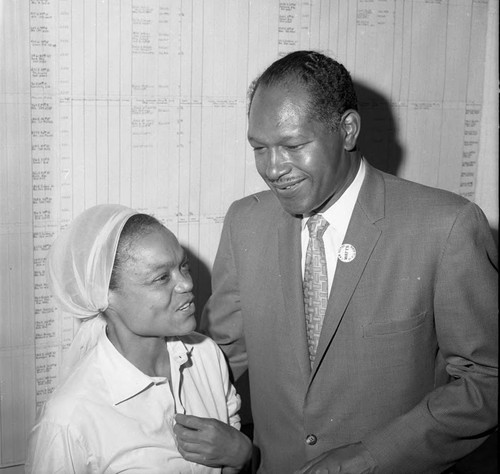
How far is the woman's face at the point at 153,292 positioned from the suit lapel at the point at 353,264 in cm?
32

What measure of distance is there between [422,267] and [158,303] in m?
0.62

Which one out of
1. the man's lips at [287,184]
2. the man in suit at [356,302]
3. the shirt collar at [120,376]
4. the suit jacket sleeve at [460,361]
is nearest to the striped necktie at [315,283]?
the man in suit at [356,302]

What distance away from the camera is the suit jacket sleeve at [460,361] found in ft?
5.57

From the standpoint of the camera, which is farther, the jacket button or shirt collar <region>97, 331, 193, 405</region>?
the jacket button

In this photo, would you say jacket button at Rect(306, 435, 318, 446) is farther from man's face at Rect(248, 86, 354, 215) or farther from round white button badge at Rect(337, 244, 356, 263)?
man's face at Rect(248, 86, 354, 215)

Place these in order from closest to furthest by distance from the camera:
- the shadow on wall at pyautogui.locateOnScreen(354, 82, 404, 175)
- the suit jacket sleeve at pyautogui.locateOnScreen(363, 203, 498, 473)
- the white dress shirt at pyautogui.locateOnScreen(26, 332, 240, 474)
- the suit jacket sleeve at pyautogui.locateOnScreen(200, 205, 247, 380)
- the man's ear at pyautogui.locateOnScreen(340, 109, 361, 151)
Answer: the white dress shirt at pyautogui.locateOnScreen(26, 332, 240, 474) → the suit jacket sleeve at pyautogui.locateOnScreen(363, 203, 498, 473) → the man's ear at pyautogui.locateOnScreen(340, 109, 361, 151) → the suit jacket sleeve at pyautogui.locateOnScreen(200, 205, 247, 380) → the shadow on wall at pyautogui.locateOnScreen(354, 82, 404, 175)

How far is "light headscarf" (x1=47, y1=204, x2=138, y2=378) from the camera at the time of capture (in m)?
1.69

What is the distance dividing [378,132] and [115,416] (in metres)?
1.51

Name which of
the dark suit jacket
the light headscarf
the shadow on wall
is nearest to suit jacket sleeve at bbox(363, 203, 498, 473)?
the dark suit jacket

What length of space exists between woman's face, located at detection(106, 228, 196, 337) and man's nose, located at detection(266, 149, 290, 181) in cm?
29

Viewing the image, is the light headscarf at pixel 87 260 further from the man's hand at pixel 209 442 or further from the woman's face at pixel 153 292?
the man's hand at pixel 209 442

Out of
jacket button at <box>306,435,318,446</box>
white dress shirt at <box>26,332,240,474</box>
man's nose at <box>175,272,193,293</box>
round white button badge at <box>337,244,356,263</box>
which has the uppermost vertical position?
round white button badge at <box>337,244,356,263</box>

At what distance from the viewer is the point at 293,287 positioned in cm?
187

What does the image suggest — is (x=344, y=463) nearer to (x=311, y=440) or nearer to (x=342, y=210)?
(x=311, y=440)
